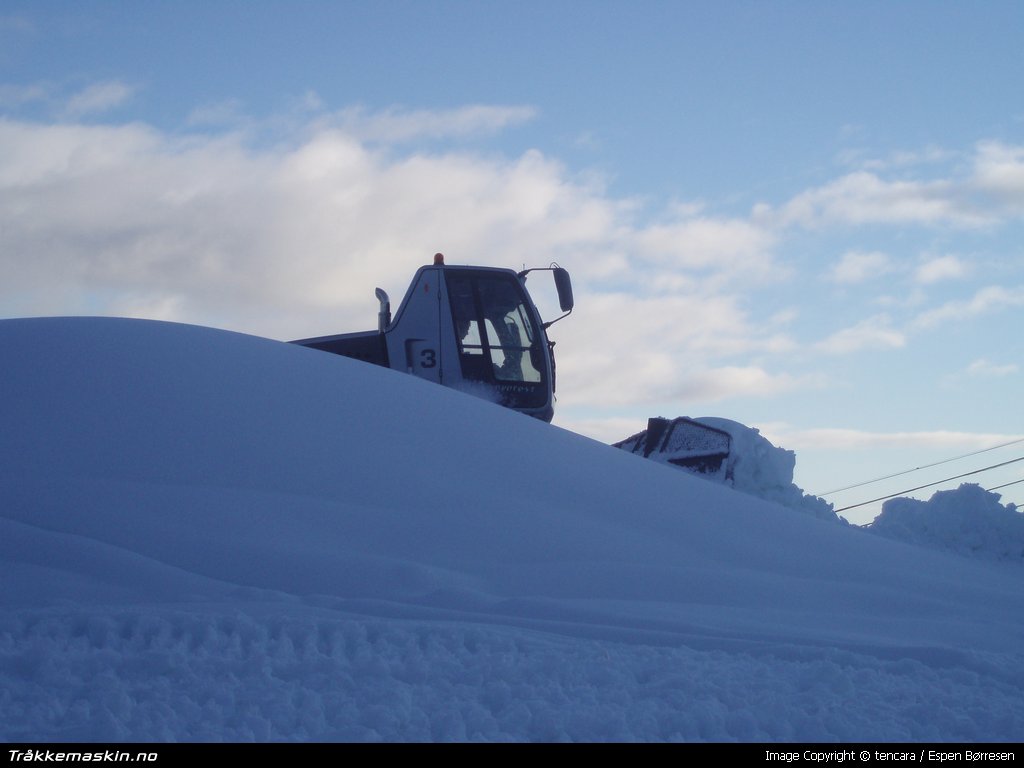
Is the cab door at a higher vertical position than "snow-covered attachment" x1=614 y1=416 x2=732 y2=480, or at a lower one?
higher

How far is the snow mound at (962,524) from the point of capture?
9.48 metres

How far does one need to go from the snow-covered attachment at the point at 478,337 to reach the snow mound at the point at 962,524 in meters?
3.75

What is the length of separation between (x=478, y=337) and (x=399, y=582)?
266 inches

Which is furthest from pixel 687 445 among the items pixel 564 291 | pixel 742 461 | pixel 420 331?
pixel 420 331

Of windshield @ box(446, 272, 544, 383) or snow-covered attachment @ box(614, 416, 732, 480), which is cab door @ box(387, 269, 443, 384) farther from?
snow-covered attachment @ box(614, 416, 732, 480)

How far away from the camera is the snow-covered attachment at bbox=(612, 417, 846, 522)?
34.3 feet

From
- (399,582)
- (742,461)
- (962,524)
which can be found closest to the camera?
(399,582)

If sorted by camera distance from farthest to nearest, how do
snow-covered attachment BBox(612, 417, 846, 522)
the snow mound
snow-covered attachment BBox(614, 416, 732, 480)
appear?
snow-covered attachment BBox(614, 416, 732, 480) → snow-covered attachment BBox(612, 417, 846, 522) → the snow mound

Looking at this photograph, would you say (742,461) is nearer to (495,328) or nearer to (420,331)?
(495,328)

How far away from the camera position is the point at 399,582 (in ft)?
14.5

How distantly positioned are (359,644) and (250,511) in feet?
5.22

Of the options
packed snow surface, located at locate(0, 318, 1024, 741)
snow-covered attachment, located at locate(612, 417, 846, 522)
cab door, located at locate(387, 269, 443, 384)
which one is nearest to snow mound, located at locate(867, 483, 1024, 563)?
snow-covered attachment, located at locate(612, 417, 846, 522)

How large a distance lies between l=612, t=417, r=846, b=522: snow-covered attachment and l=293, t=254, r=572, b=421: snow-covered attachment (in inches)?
63.0

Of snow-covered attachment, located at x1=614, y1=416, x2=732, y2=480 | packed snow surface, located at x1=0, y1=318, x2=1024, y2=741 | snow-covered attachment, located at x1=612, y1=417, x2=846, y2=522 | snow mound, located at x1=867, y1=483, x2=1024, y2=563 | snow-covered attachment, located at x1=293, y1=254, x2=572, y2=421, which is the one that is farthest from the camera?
snow-covered attachment, located at x1=293, y1=254, x2=572, y2=421
